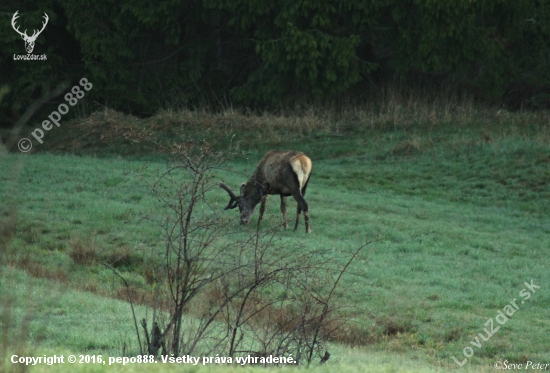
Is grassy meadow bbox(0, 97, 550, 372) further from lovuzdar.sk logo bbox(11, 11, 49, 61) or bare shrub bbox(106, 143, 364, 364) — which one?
lovuzdar.sk logo bbox(11, 11, 49, 61)

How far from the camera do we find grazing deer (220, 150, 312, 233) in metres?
16.6

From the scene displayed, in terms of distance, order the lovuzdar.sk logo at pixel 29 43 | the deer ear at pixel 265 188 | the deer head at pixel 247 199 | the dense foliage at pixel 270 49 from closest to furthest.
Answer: the deer ear at pixel 265 188 < the deer head at pixel 247 199 < the dense foliage at pixel 270 49 < the lovuzdar.sk logo at pixel 29 43

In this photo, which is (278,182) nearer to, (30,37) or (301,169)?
(301,169)

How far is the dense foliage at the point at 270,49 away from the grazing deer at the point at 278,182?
1180 centimetres

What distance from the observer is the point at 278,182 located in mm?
16797

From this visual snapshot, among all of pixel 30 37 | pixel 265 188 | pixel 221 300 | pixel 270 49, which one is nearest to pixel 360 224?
pixel 265 188

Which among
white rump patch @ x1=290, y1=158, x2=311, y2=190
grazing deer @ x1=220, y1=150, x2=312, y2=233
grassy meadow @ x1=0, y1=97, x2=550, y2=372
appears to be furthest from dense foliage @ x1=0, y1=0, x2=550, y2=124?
white rump patch @ x1=290, y1=158, x2=311, y2=190

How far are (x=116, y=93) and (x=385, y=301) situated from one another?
22.2 m

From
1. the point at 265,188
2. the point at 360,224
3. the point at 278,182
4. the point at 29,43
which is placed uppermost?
the point at 29,43

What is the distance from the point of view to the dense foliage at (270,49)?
28984 mm

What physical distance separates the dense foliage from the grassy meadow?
2.00m

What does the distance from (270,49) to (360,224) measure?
1330cm

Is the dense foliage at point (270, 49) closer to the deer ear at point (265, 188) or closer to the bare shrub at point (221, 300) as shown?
the deer ear at point (265, 188)

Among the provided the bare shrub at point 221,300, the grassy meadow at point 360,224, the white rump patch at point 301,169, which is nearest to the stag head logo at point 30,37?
the grassy meadow at point 360,224
